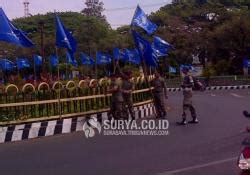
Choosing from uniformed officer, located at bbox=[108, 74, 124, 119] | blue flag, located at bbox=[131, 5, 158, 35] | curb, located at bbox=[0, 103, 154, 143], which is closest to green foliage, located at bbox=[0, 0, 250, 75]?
blue flag, located at bbox=[131, 5, 158, 35]

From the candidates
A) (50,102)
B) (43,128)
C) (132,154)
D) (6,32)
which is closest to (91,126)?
(50,102)

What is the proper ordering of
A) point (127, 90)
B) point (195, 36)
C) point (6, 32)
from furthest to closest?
point (195, 36), point (127, 90), point (6, 32)

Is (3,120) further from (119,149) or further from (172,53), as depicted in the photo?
(172,53)

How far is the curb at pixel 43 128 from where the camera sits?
14.2 m

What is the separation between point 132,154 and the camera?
11.1 meters

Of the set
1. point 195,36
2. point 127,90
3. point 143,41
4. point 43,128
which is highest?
point 195,36

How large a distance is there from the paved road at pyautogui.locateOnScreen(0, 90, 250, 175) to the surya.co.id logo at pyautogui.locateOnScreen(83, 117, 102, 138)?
47 cm

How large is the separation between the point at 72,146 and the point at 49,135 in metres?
2.50

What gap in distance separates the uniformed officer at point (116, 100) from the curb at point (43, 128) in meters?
0.54

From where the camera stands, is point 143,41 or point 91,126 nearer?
point 91,126

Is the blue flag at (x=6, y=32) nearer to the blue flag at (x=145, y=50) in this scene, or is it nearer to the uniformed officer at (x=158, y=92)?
the uniformed officer at (x=158, y=92)

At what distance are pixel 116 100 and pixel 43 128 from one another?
273 centimetres

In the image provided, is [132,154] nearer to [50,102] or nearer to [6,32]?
[50,102]

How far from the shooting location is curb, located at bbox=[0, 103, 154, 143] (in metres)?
14.2
